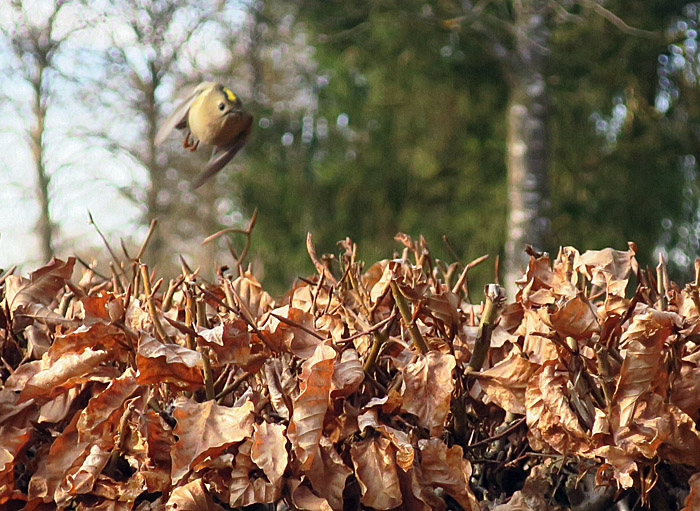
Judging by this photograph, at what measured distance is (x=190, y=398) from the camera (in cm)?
123

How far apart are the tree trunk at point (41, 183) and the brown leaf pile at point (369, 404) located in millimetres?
12433

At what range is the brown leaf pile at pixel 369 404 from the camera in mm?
1092

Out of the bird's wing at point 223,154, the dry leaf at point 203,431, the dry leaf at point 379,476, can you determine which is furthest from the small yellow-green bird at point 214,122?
the dry leaf at point 379,476

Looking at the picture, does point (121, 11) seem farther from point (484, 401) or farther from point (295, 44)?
point (484, 401)

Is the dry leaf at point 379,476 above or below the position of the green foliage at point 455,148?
above

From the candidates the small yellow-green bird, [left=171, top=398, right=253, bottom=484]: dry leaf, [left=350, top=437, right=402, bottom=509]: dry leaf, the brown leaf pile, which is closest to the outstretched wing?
the small yellow-green bird

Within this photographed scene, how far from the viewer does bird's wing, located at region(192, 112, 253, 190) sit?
2158 millimetres

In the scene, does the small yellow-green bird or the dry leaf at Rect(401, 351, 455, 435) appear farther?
the small yellow-green bird

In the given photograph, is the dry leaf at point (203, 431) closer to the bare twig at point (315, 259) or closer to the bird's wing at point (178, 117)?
the bare twig at point (315, 259)

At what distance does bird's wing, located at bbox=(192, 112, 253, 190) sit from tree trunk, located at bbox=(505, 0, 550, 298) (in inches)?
184

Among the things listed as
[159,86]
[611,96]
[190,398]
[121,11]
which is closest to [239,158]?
[159,86]

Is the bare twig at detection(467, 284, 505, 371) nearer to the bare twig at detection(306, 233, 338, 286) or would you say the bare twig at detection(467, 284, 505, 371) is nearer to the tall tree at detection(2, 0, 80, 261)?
the bare twig at detection(306, 233, 338, 286)

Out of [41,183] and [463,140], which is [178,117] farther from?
[41,183]

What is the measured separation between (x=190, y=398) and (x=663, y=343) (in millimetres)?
756
